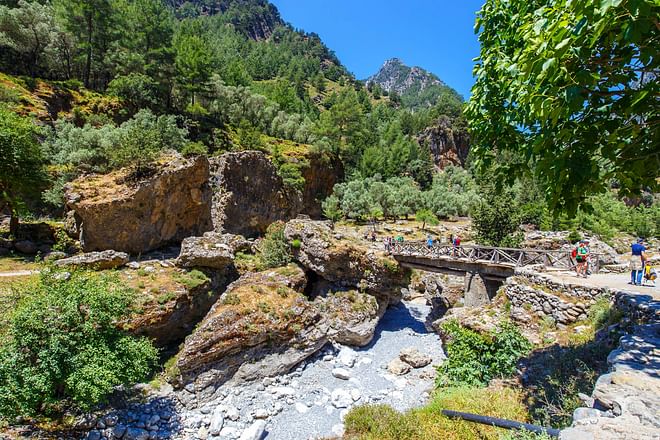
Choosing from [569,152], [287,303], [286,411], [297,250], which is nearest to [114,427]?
[286,411]

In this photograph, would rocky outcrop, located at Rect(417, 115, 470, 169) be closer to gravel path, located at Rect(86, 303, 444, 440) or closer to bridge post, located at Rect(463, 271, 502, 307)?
bridge post, located at Rect(463, 271, 502, 307)

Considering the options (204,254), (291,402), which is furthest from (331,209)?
(291,402)

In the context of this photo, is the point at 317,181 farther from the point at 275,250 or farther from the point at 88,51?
the point at 88,51

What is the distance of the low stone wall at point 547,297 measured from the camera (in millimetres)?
10734

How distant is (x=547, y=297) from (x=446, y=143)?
79.4 m

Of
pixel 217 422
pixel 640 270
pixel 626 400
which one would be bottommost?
pixel 217 422

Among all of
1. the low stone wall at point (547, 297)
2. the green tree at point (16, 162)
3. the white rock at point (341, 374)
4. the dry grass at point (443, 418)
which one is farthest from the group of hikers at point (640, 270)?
the green tree at point (16, 162)

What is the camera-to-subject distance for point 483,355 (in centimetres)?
1077

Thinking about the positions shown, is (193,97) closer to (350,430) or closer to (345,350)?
(345,350)

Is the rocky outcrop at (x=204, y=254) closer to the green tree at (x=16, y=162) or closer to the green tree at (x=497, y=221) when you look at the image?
the green tree at (x=16, y=162)

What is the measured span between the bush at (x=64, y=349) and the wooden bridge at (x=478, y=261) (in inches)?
629

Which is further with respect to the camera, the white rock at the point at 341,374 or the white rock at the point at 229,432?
the white rock at the point at 341,374

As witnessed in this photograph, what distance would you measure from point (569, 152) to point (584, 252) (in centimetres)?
1319

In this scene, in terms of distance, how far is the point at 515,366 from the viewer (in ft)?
32.1
